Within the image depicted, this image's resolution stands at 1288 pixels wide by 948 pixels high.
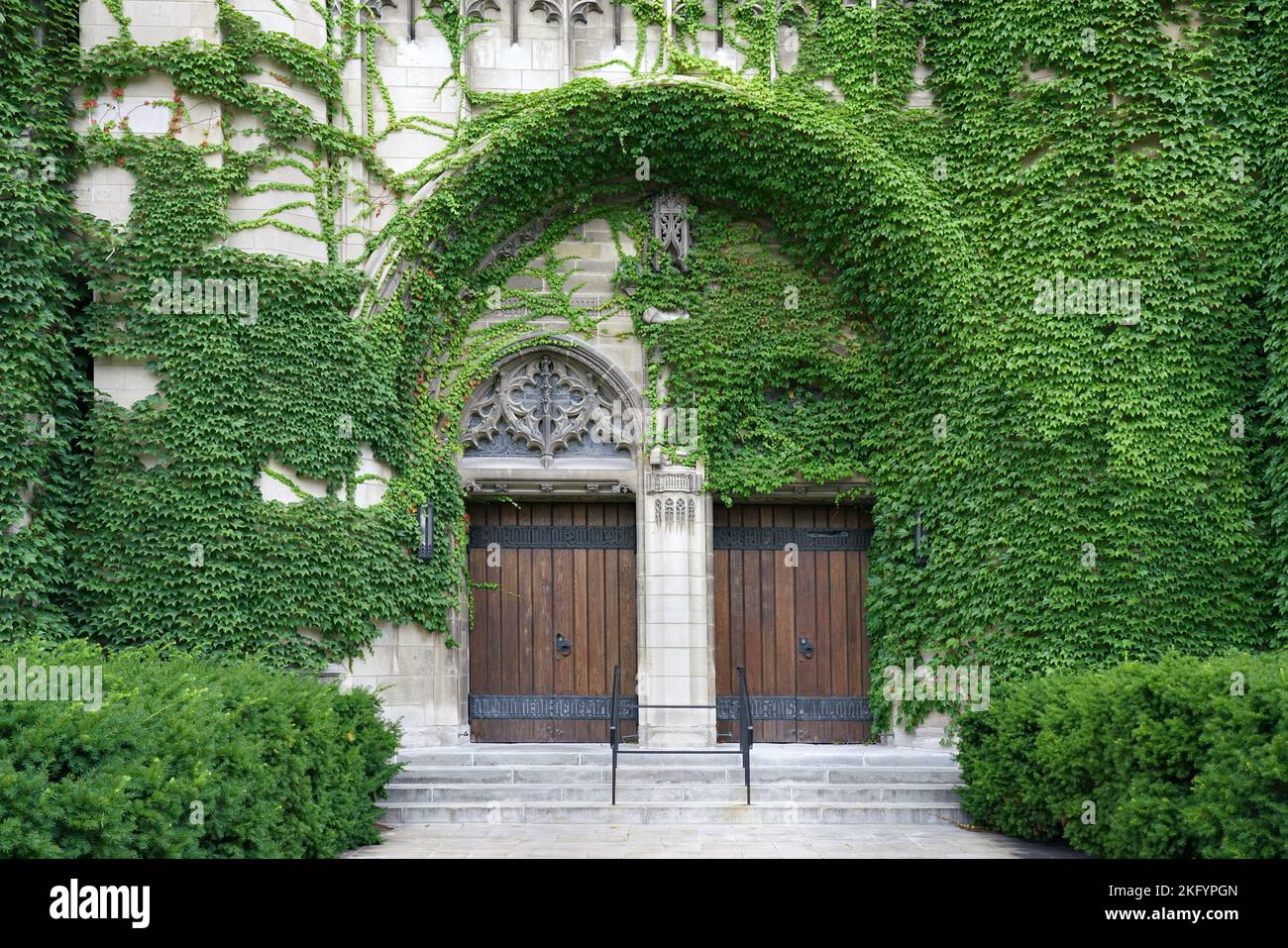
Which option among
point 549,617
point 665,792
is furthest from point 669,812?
point 549,617

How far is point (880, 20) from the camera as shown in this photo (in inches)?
463

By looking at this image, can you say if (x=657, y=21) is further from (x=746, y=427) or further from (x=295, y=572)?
(x=295, y=572)

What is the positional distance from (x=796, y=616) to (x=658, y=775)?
2968 millimetres

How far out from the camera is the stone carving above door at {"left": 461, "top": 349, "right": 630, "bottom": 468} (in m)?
12.0

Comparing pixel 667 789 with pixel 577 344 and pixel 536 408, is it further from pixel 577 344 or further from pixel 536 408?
pixel 577 344

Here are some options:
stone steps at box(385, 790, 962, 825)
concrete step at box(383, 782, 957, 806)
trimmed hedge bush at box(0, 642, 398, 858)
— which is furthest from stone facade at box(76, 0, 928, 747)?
trimmed hedge bush at box(0, 642, 398, 858)

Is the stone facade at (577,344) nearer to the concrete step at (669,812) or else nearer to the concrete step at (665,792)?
the concrete step at (665,792)

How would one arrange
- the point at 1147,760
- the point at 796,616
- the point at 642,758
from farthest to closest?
the point at 796,616
the point at 642,758
the point at 1147,760

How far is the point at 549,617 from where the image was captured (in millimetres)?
12125

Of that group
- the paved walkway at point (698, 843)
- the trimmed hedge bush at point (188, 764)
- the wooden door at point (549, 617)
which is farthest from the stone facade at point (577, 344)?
the paved walkway at point (698, 843)

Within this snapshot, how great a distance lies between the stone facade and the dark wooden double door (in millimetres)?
546

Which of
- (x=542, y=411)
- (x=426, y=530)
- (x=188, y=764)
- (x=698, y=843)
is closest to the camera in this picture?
(x=188, y=764)

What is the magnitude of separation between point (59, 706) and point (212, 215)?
19.3 ft

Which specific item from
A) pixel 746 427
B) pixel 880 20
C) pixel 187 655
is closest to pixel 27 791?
pixel 187 655
